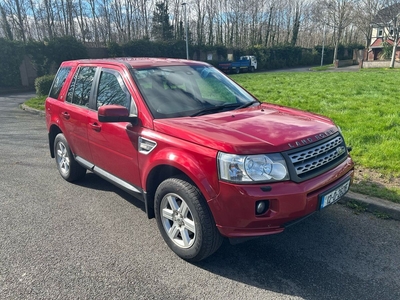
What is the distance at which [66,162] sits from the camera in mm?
5059

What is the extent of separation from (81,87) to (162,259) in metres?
2.67

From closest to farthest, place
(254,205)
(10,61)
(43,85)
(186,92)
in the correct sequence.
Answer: (254,205), (186,92), (43,85), (10,61)

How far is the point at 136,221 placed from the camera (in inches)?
150

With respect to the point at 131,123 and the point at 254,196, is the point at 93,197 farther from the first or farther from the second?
the point at 254,196

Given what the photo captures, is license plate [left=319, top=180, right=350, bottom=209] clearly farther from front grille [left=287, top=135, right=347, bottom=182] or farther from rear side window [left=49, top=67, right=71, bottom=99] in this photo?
rear side window [left=49, top=67, right=71, bottom=99]

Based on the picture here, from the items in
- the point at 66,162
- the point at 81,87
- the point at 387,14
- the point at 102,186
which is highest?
the point at 387,14

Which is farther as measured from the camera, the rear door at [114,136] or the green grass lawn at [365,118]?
the green grass lawn at [365,118]

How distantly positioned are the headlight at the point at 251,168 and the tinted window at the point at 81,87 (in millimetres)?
2417

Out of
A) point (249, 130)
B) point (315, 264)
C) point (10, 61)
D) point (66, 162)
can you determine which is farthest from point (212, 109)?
point (10, 61)

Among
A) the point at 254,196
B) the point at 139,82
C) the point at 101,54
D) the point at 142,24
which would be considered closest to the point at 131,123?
the point at 139,82

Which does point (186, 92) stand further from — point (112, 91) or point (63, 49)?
point (63, 49)

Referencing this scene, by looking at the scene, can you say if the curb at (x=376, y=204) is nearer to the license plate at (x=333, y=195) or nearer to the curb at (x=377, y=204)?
the curb at (x=377, y=204)

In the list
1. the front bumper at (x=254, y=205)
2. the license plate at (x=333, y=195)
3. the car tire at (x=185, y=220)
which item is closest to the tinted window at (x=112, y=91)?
the car tire at (x=185, y=220)

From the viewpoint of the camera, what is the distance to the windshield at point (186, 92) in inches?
134
